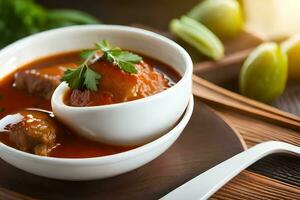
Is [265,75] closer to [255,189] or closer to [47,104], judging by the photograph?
A: [255,189]

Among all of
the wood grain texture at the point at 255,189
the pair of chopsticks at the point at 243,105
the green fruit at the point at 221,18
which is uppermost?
the green fruit at the point at 221,18

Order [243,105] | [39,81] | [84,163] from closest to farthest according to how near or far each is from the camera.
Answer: [84,163] < [39,81] < [243,105]

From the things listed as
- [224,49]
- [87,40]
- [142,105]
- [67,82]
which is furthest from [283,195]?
[224,49]

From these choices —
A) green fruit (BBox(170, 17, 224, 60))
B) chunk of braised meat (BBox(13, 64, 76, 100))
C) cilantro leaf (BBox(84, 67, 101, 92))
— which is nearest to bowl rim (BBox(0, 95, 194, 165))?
cilantro leaf (BBox(84, 67, 101, 92))

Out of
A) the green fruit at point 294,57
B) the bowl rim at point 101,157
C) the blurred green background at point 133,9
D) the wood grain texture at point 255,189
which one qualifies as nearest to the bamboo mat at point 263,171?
the wood grain texture at point 255,189

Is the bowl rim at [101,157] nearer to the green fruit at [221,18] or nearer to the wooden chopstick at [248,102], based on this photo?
the wooden chopstick at [248,102]

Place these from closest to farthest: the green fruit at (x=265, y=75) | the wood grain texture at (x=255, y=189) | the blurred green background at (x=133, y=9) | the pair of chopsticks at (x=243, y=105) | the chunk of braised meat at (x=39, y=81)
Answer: the wood grain texture at (x=255, y=189), the chunk of braised meat at (x=39, y=81), the pair of chopsticks at (x=243, y=105), the green fruit at (x=265, y=75), the blurred green background at (x=133, y=9)

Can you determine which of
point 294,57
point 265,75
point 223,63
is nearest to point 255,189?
point 265,75
